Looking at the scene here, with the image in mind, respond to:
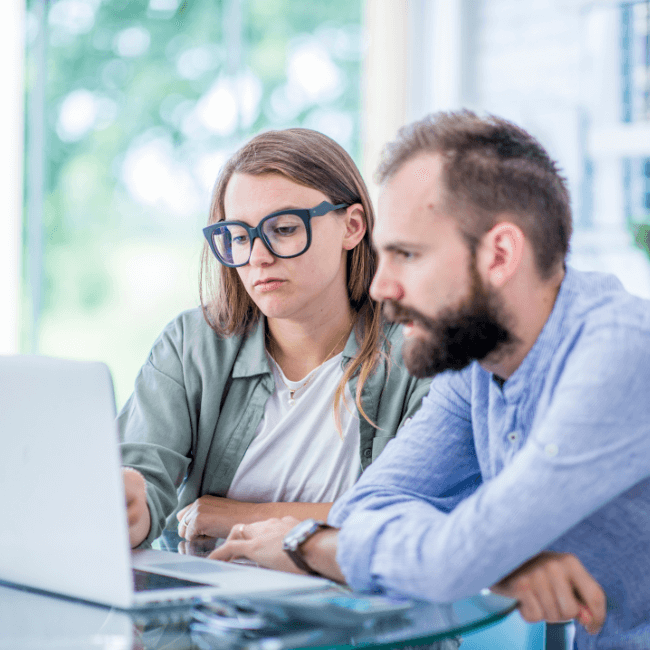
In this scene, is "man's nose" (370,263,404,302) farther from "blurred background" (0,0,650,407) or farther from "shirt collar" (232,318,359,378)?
"blurred background" (0,0,650,407)

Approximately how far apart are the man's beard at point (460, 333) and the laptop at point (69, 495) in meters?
0.34

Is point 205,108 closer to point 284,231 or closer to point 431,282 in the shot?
point 284,231

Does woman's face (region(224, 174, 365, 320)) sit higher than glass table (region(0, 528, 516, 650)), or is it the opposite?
woman's face (region(224, 174, 365, 320))

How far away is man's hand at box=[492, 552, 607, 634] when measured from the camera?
99cm

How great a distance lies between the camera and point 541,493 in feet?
3.07

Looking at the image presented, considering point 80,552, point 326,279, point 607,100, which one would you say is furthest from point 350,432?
point 607,100

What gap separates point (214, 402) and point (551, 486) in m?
0.92

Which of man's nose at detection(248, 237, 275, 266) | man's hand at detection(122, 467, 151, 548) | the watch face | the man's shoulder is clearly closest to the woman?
man's nose at detection(248, 237, 275, 266)

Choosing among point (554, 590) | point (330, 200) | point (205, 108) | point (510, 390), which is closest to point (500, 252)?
point (510, 390)

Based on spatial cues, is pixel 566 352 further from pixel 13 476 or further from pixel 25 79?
pixel 25 79

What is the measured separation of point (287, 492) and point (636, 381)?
0.87 m

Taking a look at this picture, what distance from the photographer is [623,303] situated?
106 cm

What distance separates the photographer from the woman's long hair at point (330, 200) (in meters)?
1.66

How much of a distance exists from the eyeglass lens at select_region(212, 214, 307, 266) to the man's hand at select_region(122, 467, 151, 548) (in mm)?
489
